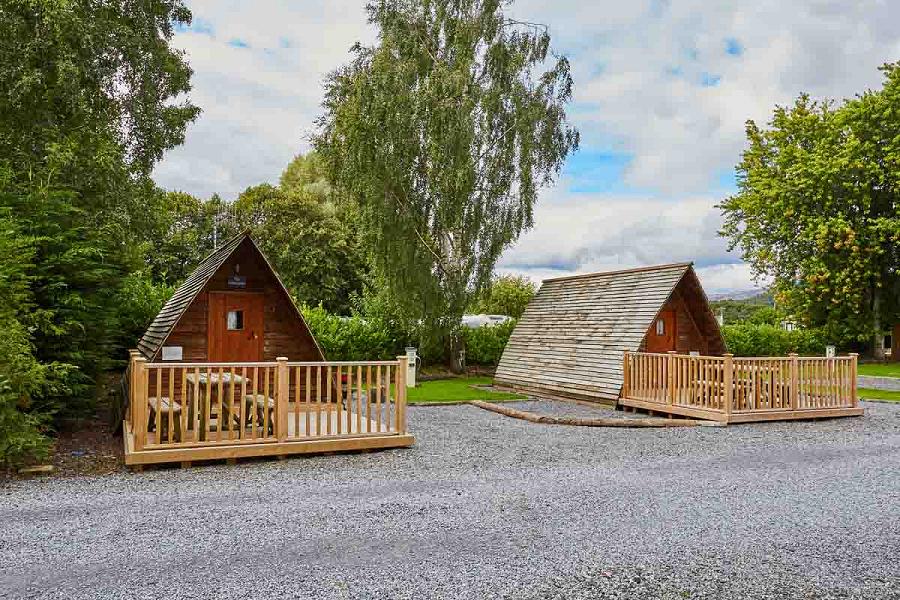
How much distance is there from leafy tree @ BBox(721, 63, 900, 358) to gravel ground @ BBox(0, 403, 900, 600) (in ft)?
75.3

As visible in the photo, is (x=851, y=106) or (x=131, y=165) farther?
(x=851, y=106)

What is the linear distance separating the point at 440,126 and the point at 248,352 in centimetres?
996

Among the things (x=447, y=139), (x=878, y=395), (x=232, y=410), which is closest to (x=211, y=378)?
(x=232, y=410)

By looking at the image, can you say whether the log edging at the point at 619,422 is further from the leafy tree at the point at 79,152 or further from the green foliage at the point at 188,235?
the green foliage at the point at 188,235

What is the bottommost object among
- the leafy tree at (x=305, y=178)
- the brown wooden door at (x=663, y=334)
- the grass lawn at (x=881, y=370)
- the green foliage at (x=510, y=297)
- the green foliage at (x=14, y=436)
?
the grass lawn at (x=881, y=370)

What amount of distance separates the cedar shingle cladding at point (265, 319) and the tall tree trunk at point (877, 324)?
28.6 meters

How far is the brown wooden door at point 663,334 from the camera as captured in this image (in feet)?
49.1

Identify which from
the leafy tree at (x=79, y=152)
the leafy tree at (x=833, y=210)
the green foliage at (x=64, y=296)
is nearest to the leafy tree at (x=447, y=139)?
the leafy tree at (x=79, y=152)

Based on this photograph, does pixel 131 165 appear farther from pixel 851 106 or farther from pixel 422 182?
pixel 851 106

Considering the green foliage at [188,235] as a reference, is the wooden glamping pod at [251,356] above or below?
below

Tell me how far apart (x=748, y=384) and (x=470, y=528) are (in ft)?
27.4

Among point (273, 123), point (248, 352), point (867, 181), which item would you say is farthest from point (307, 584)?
point (867, 181)

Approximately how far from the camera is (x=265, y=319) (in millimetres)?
11102

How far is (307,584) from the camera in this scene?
3.92 m
